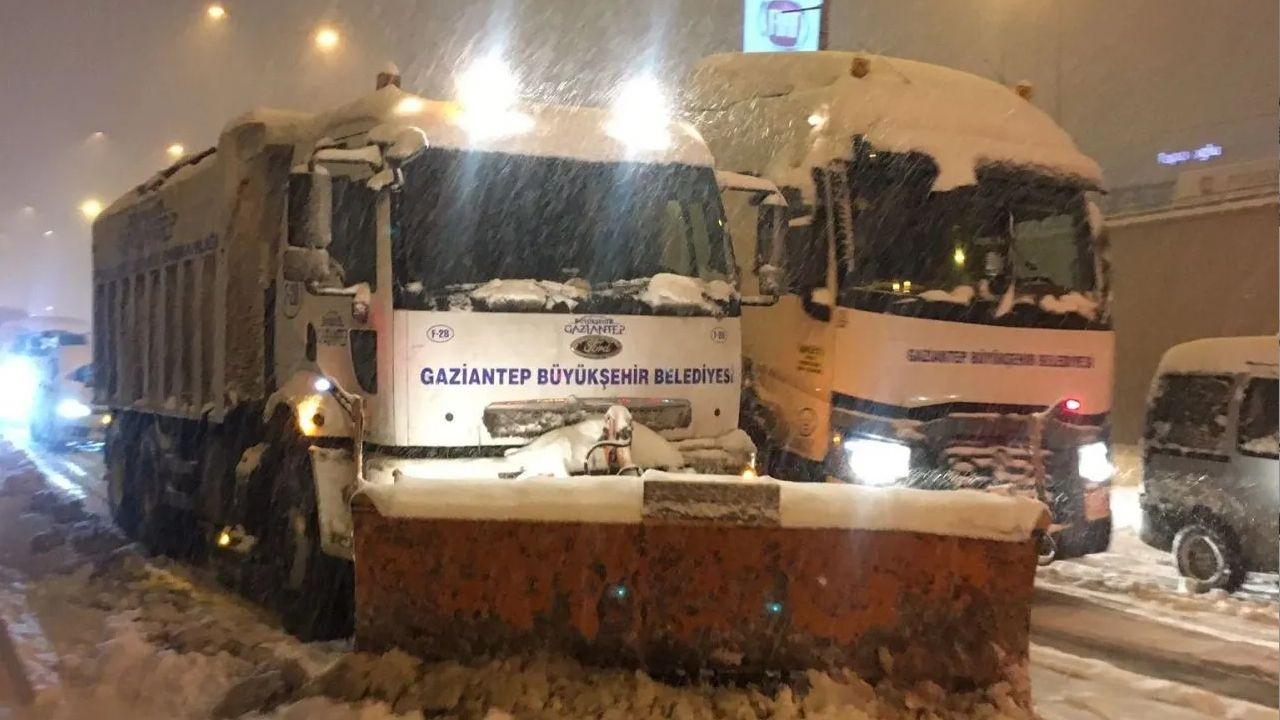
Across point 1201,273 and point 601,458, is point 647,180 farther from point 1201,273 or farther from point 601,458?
point 1201,273

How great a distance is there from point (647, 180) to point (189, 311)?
4.23m

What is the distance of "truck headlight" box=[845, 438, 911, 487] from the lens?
8.16 metres

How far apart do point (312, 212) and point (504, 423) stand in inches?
62.3

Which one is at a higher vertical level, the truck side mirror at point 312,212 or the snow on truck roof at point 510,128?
the snow on truck roof at point 510,128

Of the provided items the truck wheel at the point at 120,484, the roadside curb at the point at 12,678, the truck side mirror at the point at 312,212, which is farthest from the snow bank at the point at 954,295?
the truck wheel at the point at 120,484

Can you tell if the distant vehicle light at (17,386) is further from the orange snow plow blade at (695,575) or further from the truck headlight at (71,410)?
the orange snow plow blade at (695,575)

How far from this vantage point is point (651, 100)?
1048 centimetres

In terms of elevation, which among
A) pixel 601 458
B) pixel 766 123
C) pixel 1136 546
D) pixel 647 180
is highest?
pixel 766 123

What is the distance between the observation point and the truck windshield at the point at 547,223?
6516mm

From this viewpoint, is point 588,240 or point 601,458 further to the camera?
point 588,240

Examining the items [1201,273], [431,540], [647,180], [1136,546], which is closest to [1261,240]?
[1201,273]

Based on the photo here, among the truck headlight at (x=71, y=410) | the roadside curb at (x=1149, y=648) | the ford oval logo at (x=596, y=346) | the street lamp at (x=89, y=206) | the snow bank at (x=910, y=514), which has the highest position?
the street lamp at (x=89, y=206)

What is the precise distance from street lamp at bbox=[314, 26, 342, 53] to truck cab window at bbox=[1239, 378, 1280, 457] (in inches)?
679

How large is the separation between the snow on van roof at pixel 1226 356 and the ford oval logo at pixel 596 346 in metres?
5.53
